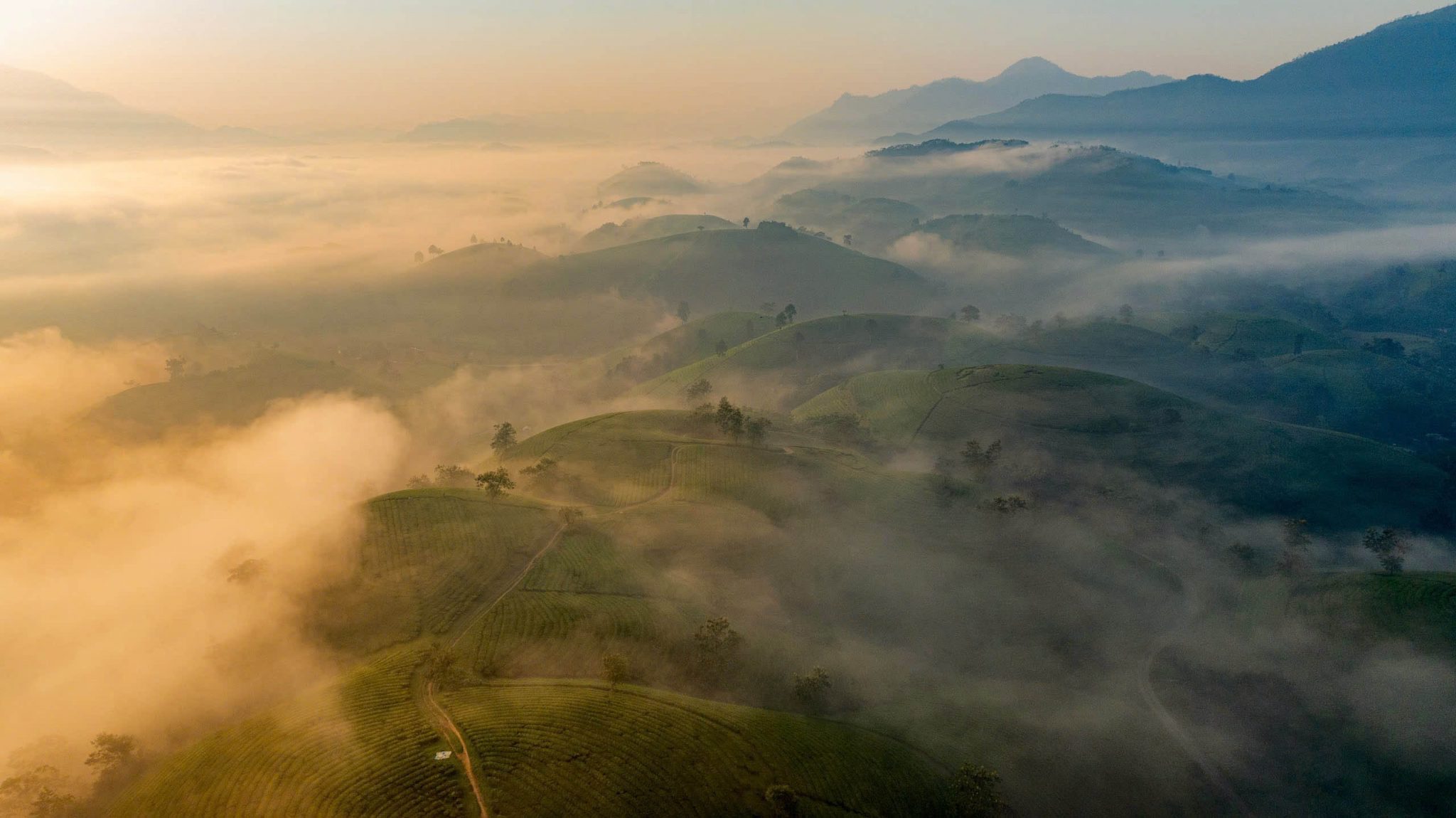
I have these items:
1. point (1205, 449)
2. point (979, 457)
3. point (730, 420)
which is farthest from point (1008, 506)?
point (1205, 449)

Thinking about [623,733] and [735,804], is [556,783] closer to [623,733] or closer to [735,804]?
[623,733]

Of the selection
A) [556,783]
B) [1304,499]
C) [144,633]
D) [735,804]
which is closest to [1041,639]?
[735,804]

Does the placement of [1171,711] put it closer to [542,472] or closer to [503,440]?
[542,472]

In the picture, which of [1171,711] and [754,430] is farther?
[754,430]

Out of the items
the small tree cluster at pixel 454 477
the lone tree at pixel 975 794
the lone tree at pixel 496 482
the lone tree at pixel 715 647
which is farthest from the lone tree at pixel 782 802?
the small tree cluster at pixel 454 477

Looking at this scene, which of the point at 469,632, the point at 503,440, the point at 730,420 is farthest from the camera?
the point at 503,440

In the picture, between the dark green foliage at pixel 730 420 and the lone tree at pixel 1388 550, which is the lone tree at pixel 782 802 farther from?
the lone tree at pixel 1388 550
